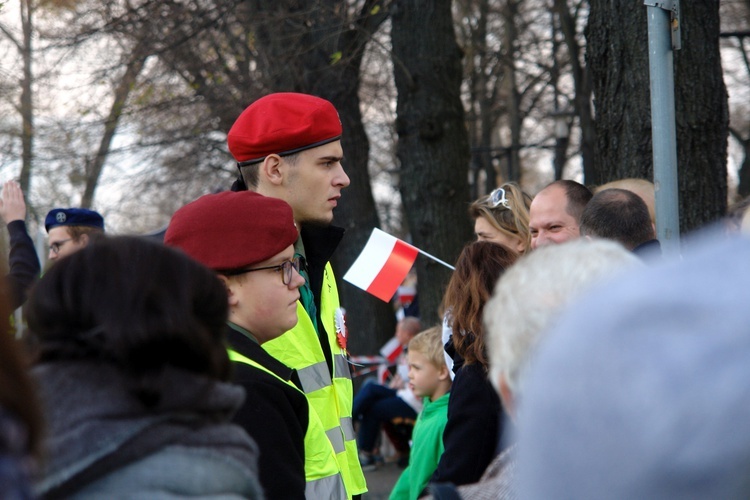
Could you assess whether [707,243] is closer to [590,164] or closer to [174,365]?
[174,365]

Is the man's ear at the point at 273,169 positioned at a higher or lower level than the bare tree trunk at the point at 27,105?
lower

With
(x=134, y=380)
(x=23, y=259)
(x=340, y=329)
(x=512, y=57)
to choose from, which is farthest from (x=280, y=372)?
(x=512, y=57)

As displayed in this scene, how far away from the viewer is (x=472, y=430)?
11.0ft

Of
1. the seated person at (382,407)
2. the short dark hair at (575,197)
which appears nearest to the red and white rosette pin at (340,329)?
the short dark hair at (575,197)

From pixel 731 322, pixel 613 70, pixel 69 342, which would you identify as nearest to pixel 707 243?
pixel 731 322

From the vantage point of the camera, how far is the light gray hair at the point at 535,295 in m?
1.50

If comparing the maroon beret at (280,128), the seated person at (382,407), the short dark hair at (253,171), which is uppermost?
the maroon beret at (280,128)

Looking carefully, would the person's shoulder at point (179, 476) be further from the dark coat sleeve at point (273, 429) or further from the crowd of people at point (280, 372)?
the dark coat sleeve at point (273, 429)

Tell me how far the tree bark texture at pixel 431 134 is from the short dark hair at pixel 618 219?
567 cm

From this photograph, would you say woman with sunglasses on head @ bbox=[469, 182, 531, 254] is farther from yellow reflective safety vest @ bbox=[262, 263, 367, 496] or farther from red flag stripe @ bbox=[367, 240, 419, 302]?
yellow reflective safety vest @ bbox=[262, 263, 367, 496]

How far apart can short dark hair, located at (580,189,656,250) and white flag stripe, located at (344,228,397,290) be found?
1383mm

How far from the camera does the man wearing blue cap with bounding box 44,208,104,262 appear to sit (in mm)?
5574

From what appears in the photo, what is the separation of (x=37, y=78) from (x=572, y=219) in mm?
8122

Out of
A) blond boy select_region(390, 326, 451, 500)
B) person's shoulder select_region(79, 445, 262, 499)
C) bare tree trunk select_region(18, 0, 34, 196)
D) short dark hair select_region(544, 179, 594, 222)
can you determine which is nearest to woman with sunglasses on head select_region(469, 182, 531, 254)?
short dark hair select_region(544, 179, 594, 222)
